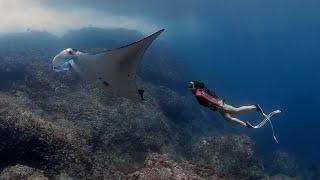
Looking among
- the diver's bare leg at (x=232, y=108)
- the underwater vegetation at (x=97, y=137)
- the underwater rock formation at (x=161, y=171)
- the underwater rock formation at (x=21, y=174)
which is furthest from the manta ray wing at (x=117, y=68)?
the diver's bare leg at (x=232, y=108)

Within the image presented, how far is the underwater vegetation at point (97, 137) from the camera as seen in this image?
795 cm

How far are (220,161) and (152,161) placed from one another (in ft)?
18.1

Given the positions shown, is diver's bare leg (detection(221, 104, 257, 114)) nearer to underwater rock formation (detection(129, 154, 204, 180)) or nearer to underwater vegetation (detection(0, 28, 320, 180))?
underwater vegetation (detection(0, 28, 320, 180))

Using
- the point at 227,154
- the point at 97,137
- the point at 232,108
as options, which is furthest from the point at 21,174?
the point at 227,154

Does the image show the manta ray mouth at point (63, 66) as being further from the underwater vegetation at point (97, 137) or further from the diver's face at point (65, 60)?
the underwater vegetation at point (97, 137)

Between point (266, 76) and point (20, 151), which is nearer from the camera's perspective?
point (20, 151)

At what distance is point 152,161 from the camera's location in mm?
7312

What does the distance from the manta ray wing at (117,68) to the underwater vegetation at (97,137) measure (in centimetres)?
171

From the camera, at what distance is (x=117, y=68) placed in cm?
613

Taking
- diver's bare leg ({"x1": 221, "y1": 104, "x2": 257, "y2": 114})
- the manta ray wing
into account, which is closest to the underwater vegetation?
diver's bare leg ({"x1": 221, "y1": 104, "x2": 257, "y2": 114})

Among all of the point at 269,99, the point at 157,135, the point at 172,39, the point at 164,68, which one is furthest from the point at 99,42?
the point at 269,99

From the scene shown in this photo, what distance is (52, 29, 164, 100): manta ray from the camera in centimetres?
589

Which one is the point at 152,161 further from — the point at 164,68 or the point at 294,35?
the point at 294,35

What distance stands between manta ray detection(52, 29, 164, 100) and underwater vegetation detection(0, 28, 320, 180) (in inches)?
68.2
